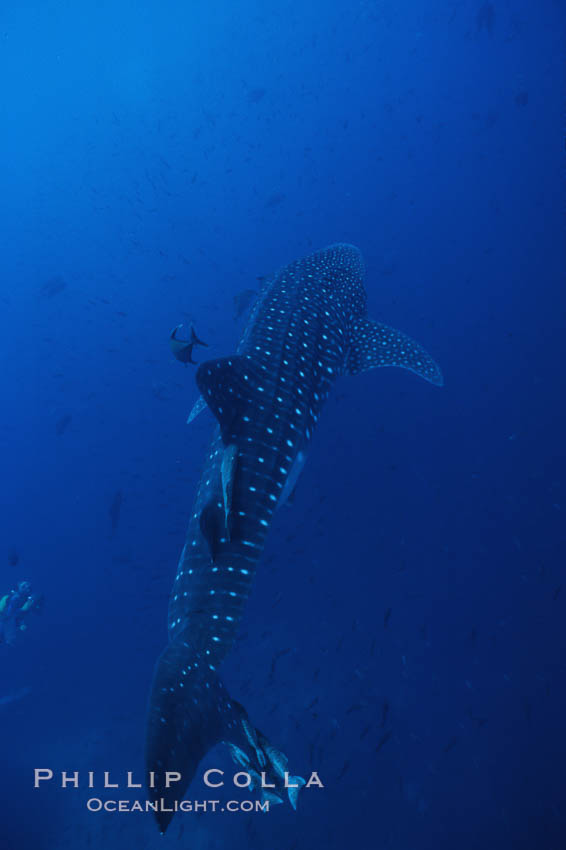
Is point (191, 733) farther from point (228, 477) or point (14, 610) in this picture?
point (14, 610)

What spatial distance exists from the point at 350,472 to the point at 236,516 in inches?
254

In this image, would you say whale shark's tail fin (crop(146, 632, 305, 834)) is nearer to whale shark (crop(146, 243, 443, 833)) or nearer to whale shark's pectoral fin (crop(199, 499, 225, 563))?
whale shark (crop(146, 243, 443, 833))

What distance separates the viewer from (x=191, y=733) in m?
2.34

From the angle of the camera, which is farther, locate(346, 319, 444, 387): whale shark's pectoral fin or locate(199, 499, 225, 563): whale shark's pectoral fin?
locate(346, 319, 444, 387): whale shark's pectoral fin

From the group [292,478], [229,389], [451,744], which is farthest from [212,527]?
[451,744]

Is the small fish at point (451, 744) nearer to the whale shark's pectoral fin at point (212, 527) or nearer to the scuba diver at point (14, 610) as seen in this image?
the whale shark's pectoral fin at point (212, 527)

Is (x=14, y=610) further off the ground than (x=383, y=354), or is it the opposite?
(x=383, y=354)

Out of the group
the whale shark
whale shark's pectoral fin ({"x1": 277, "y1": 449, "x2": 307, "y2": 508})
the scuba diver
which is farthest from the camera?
the scuba diver

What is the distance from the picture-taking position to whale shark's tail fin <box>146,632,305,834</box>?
212 centimetres

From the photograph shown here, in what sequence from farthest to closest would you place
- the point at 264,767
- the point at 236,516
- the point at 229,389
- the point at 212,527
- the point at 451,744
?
the point at 451,744 < the point at 229,389 < the point at 236,516 < the point at 212,527 < the point at 264,767

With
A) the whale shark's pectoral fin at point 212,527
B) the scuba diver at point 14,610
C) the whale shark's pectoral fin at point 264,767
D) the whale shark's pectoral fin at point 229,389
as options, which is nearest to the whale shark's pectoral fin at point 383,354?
the whale shark's pectoral fin at point 229,389

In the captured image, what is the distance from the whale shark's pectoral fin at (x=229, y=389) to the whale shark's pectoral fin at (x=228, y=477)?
0.24 m

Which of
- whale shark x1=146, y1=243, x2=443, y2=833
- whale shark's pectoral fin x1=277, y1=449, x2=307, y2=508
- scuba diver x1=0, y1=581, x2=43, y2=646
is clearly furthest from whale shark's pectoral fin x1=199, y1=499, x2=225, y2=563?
scuba diver x1=0, y1=581, x2=43, y2=646

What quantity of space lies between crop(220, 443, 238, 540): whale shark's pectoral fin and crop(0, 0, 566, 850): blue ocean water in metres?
4.12
